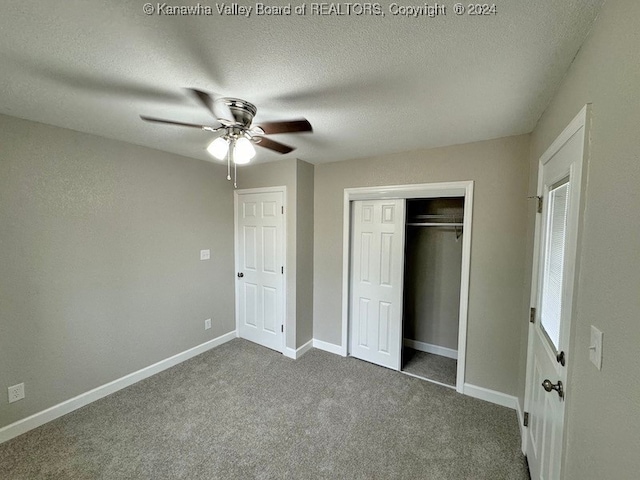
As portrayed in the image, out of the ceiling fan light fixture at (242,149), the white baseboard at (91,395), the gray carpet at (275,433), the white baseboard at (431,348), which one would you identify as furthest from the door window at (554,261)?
the white baseboard at (91,395)

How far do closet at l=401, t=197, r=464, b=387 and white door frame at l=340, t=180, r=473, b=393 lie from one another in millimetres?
456

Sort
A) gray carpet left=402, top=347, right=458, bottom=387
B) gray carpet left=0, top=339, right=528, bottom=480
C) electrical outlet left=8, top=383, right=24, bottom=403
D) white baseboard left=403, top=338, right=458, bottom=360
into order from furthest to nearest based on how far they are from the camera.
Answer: white baseboard left=403, top=338, right=458, bottom=360, gray carpet left=402, top=347, right=458, bottom=387, electrical outlet left=8, top=383, right=24, bottom=403, gray carpet left=0, top=339, right=528, bottom=480

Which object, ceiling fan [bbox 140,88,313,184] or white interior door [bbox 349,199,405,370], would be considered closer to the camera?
ceiling fan [bbox 140,88,313,184]

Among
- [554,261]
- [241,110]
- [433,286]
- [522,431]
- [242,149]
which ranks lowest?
[522,431]

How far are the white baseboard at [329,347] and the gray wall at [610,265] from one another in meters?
2.35

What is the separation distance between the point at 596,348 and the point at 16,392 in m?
3.42

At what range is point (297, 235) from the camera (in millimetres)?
3121

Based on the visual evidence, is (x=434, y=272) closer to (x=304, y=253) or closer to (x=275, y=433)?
(x=304, y=253)

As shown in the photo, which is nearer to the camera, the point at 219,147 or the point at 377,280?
the point at 219,147

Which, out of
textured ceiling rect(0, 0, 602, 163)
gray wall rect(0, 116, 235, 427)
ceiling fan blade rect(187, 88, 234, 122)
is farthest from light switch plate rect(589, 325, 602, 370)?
gray wall rect(0, 116, 235, 427)

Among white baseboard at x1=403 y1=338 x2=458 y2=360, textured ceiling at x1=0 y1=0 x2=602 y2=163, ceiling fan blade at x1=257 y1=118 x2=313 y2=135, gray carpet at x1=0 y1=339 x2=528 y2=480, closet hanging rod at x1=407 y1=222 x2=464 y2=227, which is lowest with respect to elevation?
gray carpet at x1=0 y1=339 x2=528 y2=480

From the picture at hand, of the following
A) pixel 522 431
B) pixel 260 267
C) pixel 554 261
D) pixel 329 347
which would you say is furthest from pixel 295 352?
pixel 554 261

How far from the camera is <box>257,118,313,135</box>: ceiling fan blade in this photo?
1.49m

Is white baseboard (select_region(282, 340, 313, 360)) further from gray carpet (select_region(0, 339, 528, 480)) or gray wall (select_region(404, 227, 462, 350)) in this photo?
gray wall (select_region(404, 227, 462, 350))
